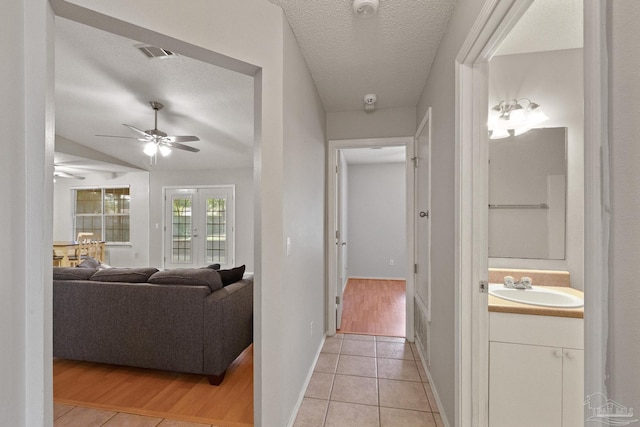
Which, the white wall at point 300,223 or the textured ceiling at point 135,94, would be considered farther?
the textured ceiling at point 135,94

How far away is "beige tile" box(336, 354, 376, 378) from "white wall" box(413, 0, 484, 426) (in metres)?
0.52

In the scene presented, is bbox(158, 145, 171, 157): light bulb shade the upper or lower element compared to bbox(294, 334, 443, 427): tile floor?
upper

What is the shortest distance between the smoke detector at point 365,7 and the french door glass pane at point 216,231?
543 centimetres

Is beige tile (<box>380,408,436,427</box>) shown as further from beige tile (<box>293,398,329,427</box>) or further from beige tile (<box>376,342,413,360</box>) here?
beige tile (<box>376,342,413,360</box>)

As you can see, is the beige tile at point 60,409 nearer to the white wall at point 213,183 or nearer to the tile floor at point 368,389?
the tile floor at point 368,389

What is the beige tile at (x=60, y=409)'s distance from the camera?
71.8 inches

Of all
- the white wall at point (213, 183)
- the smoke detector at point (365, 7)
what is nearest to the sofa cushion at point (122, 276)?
the smoke detector at point (365, 7)

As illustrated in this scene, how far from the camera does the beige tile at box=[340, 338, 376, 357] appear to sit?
267 cm

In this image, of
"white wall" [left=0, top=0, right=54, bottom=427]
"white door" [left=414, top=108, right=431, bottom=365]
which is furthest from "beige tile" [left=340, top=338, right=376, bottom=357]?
"white wall" [left=0, top=0, right=54, bottom=427]

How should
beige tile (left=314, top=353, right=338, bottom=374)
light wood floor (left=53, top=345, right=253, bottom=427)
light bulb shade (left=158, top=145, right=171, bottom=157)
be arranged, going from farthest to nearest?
light bulb shade (left=158, top=145, right=171, bottom=157), beige tile (left=314, top=353, right=338, bottom=374), light wood floor (left=53, top=345, right=253, bottom=427)

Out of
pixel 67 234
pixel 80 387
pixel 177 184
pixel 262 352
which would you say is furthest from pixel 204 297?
pixel 67 234

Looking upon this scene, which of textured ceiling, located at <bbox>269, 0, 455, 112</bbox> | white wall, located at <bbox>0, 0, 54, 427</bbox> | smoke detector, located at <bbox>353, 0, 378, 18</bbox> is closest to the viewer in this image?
white wall, located at <bbox>0, 0, 54, 427</bbox>

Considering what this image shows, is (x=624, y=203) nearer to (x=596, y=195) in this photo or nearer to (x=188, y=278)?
(x=596, y=195)

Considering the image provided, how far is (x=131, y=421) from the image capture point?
1.77m
